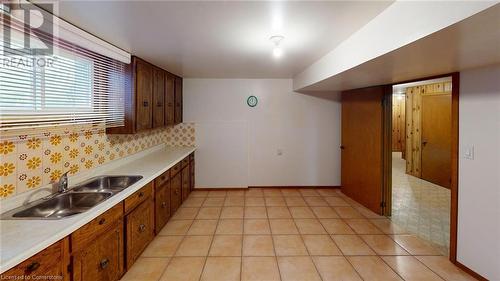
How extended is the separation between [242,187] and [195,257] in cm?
262

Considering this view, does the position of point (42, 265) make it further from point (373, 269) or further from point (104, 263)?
point (373, 269)

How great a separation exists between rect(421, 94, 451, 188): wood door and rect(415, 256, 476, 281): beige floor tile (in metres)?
3.41

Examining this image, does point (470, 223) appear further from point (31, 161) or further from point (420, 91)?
point (420, 91)

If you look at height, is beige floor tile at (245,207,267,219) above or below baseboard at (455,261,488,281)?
above

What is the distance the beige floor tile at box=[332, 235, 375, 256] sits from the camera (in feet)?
9.53

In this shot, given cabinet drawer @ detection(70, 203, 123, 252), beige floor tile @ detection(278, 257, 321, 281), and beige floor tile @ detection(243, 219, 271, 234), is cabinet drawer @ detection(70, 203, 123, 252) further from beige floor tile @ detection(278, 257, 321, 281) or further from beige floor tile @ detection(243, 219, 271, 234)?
beige floor tile @ detection(243, 219, 271, 234)

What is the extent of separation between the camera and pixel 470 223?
8.13ft

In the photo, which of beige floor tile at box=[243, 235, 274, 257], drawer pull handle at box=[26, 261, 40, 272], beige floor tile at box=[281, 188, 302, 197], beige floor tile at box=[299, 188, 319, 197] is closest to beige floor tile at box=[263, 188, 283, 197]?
beige floor tile at box=[281, 188, 302, 197]

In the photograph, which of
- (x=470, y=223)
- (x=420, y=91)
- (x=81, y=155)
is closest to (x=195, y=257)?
(x=81, y=155)

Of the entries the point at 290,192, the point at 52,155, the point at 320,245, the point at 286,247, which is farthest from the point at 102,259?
the point at 290,192

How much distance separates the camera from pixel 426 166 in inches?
236

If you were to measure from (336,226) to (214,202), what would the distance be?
6.80 feet

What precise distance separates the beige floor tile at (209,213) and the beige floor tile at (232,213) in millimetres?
80

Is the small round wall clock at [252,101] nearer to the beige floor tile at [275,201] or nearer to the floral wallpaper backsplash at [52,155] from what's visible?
the beige floor tile at [275,201]
